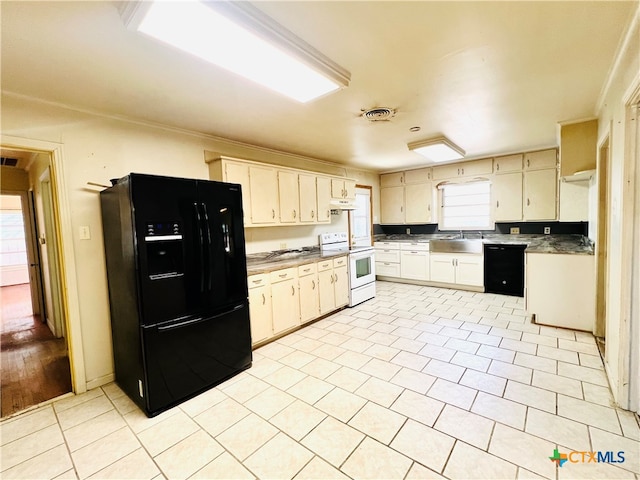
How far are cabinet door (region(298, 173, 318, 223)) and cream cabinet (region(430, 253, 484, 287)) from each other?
104 inches

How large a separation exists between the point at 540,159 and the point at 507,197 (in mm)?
741

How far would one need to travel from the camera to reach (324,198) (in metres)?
4.48

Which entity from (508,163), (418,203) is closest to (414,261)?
(418,203)

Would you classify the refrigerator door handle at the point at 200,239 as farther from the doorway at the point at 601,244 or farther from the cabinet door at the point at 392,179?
the cabinet door at the point at 392,179

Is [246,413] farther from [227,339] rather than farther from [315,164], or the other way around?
[315,164]

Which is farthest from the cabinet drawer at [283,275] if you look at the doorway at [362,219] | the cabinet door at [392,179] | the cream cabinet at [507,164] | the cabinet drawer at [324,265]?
the cream cabinet at [507,164]

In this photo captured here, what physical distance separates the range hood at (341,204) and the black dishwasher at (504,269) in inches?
95.7

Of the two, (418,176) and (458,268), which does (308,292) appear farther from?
(418,176)

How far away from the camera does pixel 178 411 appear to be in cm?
214

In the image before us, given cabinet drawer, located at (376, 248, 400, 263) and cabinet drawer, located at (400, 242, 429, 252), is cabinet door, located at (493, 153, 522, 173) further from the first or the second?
cabinet drawer, located at (376, 248, 400, 263)

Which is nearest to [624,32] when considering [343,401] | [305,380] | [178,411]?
[343,401]

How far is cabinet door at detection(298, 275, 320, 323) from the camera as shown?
362 centimetres

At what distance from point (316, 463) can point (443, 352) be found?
70.2 inches

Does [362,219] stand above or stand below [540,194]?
A: below
